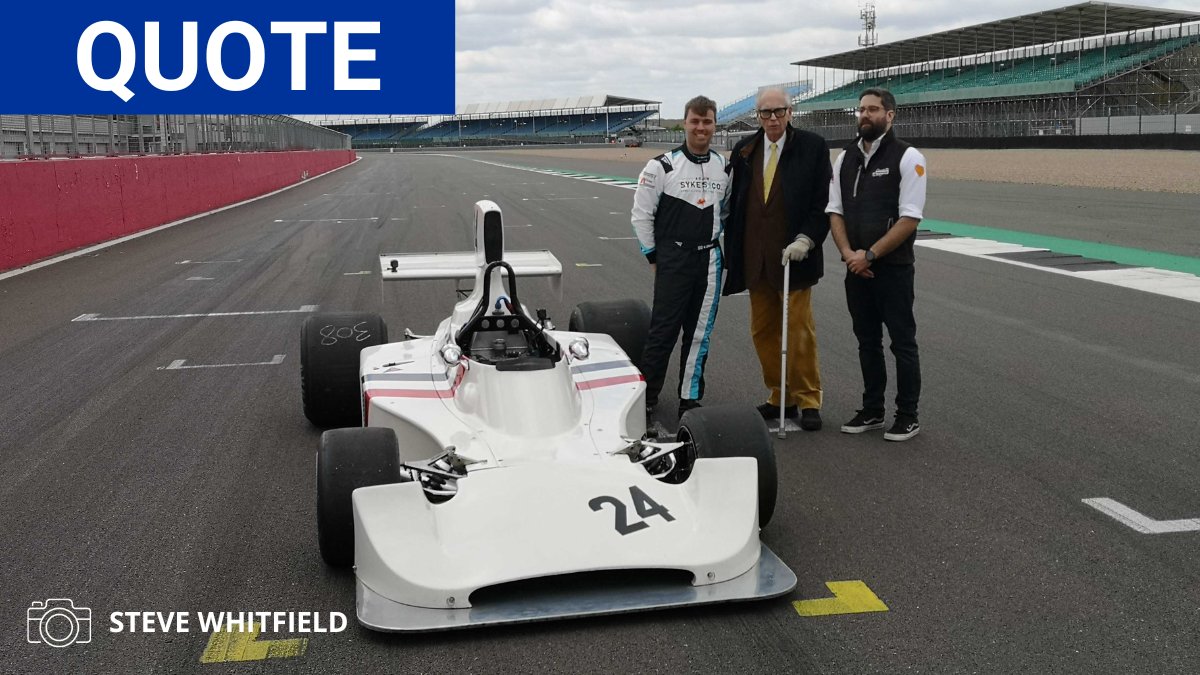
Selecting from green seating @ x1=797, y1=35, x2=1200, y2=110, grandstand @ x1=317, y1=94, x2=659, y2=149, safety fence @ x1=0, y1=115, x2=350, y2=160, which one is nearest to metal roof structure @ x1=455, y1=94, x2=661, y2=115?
grandstand @ x1=317, y1=94, x2=659, y2=149

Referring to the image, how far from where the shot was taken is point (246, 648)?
3.76 metres

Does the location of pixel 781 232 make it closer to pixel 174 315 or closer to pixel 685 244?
pixel 685 244

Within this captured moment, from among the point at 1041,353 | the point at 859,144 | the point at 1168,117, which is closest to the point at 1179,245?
the point at 1041,353

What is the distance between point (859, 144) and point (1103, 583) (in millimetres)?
2858

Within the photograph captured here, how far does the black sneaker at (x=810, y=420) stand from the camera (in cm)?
640

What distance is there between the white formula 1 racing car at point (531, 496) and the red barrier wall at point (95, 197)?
431 inches

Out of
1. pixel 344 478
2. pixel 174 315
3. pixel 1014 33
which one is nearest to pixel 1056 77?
pixel 1014 33

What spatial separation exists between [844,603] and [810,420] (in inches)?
95.9

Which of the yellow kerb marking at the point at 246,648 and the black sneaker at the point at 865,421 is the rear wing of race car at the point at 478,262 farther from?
the yellow kerb marking at the point at 246,648

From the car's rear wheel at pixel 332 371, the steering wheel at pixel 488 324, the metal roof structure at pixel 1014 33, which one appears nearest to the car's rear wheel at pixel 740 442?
the steering wheel at pixel 488 324

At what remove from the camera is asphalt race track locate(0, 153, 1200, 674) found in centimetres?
373

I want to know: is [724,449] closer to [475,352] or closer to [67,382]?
[475,352]

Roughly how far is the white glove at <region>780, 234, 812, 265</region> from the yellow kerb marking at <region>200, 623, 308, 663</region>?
11.3ft

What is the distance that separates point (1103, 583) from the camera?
13.7 feet
